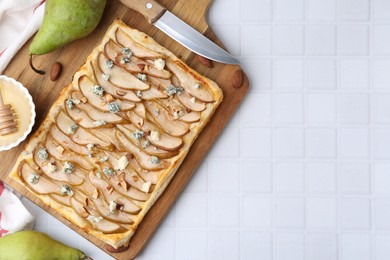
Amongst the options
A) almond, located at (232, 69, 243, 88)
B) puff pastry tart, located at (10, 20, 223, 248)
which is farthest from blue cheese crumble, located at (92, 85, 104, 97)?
almond, located at (232, 69, 243, 88)

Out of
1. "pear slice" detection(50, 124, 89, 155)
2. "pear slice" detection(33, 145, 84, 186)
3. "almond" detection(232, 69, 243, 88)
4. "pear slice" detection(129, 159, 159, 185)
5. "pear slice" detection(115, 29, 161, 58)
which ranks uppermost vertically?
A: "almond" detection(232, 69, 243, 88)

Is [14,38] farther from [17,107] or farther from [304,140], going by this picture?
[304,140]

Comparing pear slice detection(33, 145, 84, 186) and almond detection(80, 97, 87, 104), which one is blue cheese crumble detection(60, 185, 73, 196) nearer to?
pear slice detection(33, 145, 84, 186)

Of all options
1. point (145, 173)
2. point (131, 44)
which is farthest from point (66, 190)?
point (131, 44)

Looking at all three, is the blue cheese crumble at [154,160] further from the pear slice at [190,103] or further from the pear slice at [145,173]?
the pear slice at [190,103]

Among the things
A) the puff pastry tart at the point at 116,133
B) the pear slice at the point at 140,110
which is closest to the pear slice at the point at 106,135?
the puff pastry tart at the point at 116,133

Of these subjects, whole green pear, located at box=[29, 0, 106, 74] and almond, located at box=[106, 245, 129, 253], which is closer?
whole green pear, located at box=[29, 0, 106, 74]

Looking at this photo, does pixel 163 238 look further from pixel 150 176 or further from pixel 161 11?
pixel 161 11
